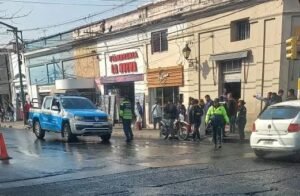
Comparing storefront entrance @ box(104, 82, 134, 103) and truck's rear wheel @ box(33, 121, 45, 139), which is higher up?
storefront entrance @ box(104, 82, 134, 103)

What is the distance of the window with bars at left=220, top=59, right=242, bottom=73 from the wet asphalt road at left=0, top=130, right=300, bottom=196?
5785 mm

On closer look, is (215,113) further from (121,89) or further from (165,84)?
(121,89)

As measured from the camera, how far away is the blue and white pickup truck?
18547 millimetres

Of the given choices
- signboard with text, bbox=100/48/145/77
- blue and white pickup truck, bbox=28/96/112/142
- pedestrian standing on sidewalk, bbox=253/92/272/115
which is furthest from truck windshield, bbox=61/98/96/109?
signboard with text, bbox=100/48/145/77

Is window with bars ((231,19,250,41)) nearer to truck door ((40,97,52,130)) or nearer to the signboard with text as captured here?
the signboard with text

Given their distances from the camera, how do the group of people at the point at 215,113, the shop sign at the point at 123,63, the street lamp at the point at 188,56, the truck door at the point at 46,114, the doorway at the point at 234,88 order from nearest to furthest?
the group of people at the point at 215,113 < the truck door at the point at 46,114 < the doorway at the point at 234,88 < the street lamp at the point at 188,56 < the shop sign at the point at 123,63

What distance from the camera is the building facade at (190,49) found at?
19.0 m

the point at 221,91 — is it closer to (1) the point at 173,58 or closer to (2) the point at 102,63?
(1) the point at 173,58

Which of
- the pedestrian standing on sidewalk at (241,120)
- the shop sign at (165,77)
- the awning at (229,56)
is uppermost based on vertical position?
the awning at (229,56)

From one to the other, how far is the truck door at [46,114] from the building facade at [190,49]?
281 inches

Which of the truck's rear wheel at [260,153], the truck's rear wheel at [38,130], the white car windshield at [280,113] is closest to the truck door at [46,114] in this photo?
the truck's rear wheel at [38,130]

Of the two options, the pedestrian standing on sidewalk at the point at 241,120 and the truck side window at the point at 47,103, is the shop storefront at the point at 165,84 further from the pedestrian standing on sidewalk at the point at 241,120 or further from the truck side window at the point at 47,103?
the truck side window at the point at 47,103

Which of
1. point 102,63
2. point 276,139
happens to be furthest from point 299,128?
point 102,63

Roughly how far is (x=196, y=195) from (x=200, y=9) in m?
15.7
